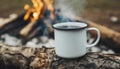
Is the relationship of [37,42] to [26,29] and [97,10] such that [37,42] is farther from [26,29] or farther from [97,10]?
[97,10]

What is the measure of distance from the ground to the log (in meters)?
2.15

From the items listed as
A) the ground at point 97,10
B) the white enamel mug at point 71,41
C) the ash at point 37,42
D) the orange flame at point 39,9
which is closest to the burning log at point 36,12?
the orange flame at point 39,9

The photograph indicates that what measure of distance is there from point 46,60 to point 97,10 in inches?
125

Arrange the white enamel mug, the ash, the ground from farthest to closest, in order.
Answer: the ground, the ash, the white enamel mug

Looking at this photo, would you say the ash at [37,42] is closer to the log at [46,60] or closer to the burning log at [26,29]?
the burning log at [26,29]

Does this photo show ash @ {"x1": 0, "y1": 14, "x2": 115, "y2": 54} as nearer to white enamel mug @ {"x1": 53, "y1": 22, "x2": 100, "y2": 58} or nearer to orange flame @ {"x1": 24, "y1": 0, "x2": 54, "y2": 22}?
orange flame @ {"x1": 24, "y1": 0, "x2": 54, "y2": 22}

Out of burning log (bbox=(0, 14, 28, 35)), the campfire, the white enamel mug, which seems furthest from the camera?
burning log (bbox=(0, 14, 28, 35))

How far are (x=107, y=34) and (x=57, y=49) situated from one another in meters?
1.26

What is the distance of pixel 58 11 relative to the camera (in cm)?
325

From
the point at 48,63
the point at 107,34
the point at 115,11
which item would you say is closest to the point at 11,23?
the point at 107,34

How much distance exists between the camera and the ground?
4230 mm

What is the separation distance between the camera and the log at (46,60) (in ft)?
5.45

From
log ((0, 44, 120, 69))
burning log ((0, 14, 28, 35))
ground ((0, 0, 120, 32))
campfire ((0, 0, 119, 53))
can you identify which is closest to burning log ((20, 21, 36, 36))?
campfire ((0, 0, 119, 53))

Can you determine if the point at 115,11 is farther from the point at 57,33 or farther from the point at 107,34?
the point at 57,33
